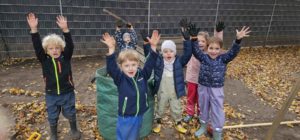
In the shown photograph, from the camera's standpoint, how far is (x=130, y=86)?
10.8ft

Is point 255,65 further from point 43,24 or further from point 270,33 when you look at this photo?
point 43,24

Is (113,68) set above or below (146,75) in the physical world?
above

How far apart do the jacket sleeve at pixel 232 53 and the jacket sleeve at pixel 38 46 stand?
248 centimetres

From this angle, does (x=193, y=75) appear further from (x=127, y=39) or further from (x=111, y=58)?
(x=111, y=58)

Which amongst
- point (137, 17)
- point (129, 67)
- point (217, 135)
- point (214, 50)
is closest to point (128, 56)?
point (129, 67)

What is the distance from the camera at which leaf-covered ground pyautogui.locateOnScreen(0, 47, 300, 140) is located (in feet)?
14.9

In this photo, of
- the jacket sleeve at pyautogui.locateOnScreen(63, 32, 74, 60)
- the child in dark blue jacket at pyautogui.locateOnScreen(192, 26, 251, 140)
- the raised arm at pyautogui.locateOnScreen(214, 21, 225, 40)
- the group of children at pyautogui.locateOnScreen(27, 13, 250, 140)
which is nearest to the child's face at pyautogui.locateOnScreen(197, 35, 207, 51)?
the group of children at pyautogui.locateOnScreen(27, 13, 250, 140)

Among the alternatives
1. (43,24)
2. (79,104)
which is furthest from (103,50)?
(79,104)

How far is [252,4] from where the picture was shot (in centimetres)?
1002

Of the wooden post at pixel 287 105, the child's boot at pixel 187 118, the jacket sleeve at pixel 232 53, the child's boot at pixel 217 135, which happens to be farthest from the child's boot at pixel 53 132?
the wooden post at pixel 287 105

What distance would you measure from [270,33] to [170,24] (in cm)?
442

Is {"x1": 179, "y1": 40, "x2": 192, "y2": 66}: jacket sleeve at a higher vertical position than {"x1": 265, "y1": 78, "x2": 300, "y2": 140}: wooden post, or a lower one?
higher

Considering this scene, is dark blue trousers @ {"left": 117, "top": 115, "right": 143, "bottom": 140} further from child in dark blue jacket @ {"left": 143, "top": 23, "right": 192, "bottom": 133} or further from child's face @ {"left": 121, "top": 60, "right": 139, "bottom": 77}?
child in dark blue jacket @ {"left": 143, "top": 23, "right": 192, "bottom": 133}

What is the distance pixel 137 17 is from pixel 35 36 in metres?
5.34
